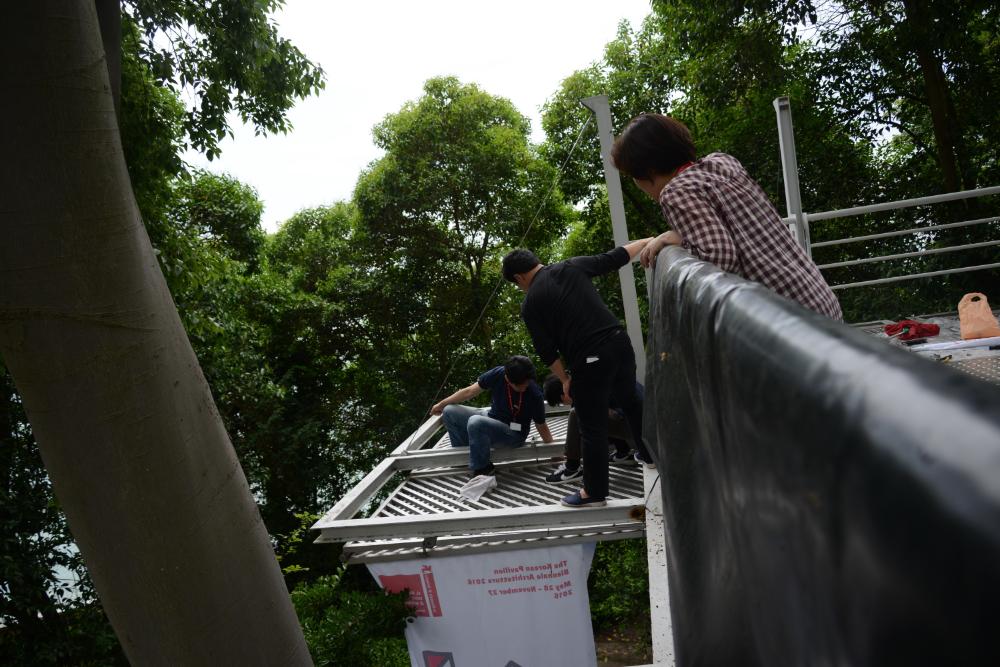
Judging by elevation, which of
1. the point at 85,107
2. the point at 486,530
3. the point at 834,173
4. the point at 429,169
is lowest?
the point at 486,530

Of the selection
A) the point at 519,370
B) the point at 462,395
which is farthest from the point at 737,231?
the point at 462,395

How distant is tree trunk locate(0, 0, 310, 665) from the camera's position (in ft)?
6.35

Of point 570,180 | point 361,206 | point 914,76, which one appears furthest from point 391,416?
point 914,76

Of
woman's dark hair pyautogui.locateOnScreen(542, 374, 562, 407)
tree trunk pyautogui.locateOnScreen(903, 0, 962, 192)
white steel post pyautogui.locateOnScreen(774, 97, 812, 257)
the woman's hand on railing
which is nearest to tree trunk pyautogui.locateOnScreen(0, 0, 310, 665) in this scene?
the woman's hand on railing

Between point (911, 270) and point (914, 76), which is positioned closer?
point (911, 270)

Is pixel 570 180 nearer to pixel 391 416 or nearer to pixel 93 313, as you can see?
pixel 391 416

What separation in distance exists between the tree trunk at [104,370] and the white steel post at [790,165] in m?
4.50

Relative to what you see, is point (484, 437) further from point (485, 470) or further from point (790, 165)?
point (790, 165)

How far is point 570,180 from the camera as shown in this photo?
49.9ft

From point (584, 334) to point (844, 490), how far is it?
11.3ft

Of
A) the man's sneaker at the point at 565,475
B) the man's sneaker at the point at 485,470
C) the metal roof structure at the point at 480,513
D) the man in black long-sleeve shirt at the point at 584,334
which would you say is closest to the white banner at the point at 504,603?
the metal roof structure at the point at 480,513

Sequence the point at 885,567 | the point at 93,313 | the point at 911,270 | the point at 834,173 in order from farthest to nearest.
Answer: the point at 834,173
the point at 911,270
the point at 93,313
the point at 885,567

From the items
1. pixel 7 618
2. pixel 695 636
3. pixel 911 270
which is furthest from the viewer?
pixel 911 270

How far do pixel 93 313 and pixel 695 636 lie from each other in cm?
176
